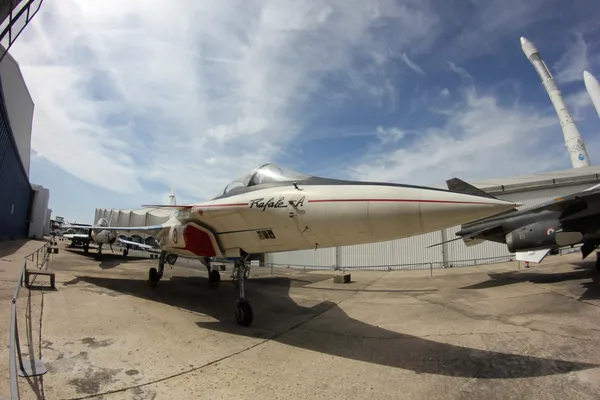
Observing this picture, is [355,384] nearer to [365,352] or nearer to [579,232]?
[365,352]

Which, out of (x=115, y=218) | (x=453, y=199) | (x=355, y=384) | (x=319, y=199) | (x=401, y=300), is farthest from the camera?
(x=115, y=218)

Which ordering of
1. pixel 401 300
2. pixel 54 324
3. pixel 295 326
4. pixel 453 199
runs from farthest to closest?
pixel 401 300 < pixel 295 326 < pixel 54 324 < pixel 453 199

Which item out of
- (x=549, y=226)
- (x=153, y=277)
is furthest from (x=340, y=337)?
(x=549, y=226)

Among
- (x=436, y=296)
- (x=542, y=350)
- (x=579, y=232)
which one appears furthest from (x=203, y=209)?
(x=579, y=232)

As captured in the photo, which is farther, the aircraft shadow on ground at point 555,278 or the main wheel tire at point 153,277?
the main wheel tire at point 153,277

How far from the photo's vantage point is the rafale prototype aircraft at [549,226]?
8.77m

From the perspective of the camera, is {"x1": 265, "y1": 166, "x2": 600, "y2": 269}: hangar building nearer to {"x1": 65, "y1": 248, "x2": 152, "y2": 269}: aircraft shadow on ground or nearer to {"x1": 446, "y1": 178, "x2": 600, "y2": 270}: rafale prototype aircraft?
{"x1": 446, "y1": 178, "x2": 600, "y2": 270}: rafale prototype aircraft

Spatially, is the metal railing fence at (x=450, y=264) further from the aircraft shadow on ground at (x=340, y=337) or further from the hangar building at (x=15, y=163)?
the hangar building at (x=15, y=163)

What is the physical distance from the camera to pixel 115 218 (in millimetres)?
42438

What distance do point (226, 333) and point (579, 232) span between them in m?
9.58

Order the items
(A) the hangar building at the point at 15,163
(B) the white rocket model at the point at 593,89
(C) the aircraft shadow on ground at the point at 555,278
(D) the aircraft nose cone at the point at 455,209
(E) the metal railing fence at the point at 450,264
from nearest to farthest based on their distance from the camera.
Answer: (D) the aircraft nose cone at the point at 455,209, (C) the aircraft shadow on ground at the point at 555,278, (E) the metal railing fence at the point at 450,264, (A) the hangar building at the point at 15,163, (B) the white rocket model at the point at 593,89

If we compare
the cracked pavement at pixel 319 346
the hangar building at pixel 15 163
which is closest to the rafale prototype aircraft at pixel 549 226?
the cracked pavement at pixel 319 346

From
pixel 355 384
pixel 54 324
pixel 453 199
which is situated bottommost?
pixel 355 384

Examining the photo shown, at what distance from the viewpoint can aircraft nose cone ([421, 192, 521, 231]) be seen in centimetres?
353
